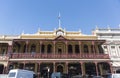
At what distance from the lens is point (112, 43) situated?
32250mm

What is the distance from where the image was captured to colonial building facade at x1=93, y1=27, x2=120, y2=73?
100 ft

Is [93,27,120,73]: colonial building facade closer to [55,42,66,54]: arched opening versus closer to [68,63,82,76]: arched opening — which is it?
[68,63,82,76]: arched opening

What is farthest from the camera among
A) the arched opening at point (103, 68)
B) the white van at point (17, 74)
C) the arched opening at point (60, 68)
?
the arched opening at point (60, 68)

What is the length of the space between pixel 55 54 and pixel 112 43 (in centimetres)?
1089

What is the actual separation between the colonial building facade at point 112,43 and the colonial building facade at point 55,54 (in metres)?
1.02

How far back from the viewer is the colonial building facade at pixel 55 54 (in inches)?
1104

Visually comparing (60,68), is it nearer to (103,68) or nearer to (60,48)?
(60,48)

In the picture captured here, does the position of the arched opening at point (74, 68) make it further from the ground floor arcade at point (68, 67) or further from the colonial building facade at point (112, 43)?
the colonial building facade at point (112, 43)

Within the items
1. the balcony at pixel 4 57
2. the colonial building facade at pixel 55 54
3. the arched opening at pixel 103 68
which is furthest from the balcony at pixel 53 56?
the arched opening at pixel 103 68

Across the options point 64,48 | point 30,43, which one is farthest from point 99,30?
point 30,43

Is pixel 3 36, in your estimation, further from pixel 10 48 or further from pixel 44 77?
pixel 44 77

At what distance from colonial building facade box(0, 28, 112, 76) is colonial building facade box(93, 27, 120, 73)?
1023 mm

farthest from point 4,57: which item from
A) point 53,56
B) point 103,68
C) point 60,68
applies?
point 103,68

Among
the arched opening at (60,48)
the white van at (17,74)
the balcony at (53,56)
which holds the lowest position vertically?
the white van at (17,74)
